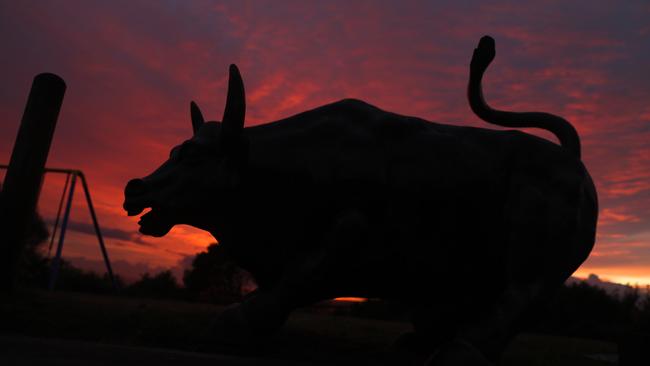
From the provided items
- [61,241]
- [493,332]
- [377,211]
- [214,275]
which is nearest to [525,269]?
A: [493,332]

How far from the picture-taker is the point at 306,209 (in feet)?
7.67

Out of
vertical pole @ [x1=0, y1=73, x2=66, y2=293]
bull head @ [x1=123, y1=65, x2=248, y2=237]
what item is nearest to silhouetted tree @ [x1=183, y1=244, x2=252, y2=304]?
vertical pole @ [x1=0, y1=73, x2=66, y2=293]

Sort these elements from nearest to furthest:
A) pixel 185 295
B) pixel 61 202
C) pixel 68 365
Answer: pixel 68 365
pixel 61 202
pixel 185 295

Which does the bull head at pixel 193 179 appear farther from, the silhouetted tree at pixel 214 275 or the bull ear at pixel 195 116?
the silhouetted tree at pixel 214 275

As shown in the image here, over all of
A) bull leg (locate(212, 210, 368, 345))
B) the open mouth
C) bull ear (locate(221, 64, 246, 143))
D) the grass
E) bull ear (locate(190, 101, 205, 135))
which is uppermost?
bull ear (locate(190, 101, 205, 135))

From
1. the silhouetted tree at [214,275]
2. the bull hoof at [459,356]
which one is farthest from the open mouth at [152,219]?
the silhouetted tree at [214,275]

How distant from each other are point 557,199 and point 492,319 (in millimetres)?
632

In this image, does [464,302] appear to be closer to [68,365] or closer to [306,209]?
[306,209]

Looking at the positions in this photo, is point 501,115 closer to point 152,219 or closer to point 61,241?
point 152,219

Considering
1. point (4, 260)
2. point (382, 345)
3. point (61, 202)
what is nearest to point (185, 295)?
point (61, 202)

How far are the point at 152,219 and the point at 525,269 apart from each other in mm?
1686

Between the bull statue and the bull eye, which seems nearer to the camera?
the bull statue

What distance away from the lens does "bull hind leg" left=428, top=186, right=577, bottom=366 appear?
2160mm

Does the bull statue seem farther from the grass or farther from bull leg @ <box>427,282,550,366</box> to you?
the grass
